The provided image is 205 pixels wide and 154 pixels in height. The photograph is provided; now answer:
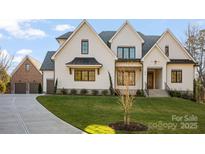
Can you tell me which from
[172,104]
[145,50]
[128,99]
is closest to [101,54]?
[145,50]

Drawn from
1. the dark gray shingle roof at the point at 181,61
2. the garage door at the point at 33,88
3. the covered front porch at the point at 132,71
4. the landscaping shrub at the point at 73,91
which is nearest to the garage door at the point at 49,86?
the garage door at the point at 33,88

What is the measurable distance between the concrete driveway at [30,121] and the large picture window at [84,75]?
628 centimetres

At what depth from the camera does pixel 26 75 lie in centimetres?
2242

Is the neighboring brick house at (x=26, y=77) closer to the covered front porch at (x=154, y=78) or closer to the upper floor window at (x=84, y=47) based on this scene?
the upper floor window at (x=84, y=47)

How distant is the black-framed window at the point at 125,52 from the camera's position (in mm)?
19703

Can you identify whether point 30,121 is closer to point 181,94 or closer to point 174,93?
point 174,93

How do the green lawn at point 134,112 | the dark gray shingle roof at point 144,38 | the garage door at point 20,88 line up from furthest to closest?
the garage door at point 20,88 < the dark gray shingle roof at point 144,38 < the green lawn at point 134,112

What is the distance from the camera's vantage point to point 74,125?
9.34 m

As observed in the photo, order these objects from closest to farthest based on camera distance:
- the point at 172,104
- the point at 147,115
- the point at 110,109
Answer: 1. the point at 147,115
2. the point at 110,109
3. the point at 172,104

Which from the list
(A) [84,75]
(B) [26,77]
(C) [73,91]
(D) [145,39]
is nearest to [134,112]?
(C) [73,91]

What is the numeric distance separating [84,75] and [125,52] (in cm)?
323
